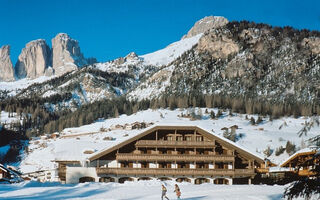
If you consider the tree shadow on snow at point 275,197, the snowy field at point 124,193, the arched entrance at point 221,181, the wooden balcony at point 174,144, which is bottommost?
the arched entrance at point 221,181

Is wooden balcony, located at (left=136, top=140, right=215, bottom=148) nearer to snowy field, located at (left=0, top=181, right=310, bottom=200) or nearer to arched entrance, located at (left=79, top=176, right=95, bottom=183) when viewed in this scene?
arched entrance, located at (left=79, top=176, right=95, bottom=183)

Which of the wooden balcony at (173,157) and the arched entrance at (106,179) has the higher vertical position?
the wooden balcony at (173,157)

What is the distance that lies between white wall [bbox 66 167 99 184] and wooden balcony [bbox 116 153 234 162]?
12.2ft

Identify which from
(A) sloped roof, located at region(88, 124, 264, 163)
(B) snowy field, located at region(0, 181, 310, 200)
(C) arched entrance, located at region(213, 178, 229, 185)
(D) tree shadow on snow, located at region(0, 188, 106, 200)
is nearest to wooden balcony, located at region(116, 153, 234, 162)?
(A) sloped roof, located at region(88, 124, 264, 163)

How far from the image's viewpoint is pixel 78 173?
164ft

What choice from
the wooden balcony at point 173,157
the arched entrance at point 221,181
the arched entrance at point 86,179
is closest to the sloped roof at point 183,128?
the wooden balcony at point 173,157

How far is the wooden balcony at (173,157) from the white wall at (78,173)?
370 cm

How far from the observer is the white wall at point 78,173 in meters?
49.5

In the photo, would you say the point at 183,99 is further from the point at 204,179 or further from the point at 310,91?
the point at 204,179

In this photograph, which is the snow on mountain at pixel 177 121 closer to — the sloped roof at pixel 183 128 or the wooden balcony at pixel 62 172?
the wooden balcony at pixel 62 172

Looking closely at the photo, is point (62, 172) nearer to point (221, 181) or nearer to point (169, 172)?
point (169, 172)

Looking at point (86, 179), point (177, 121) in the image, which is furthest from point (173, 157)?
point (177, 121)

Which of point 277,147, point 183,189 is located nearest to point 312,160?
point 183,189

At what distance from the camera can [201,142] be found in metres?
51.6
